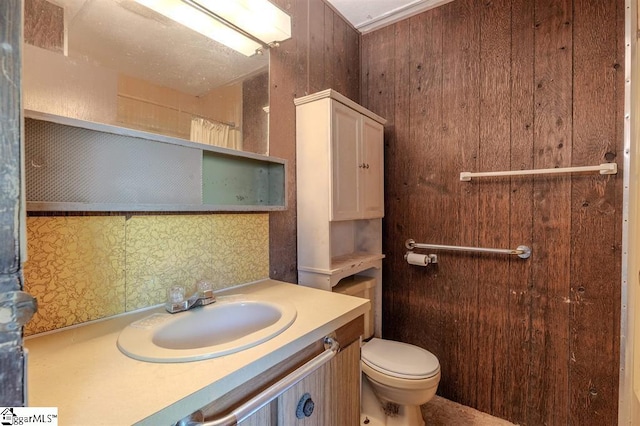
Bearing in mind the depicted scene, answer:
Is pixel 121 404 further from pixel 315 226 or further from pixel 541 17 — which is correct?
pixel 541 17

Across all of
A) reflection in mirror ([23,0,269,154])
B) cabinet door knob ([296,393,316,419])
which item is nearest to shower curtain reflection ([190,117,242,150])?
reflection in mirror ([23,0,269,154])

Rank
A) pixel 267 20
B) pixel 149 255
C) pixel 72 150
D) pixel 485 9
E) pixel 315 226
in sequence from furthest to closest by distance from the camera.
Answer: pixel 485 9
pixel 315 226
pixel 267 20
pixel 149 255
pixel 72 150

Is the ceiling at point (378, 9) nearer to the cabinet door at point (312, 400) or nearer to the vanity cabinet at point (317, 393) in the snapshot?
the vanity cabinet at point (317, 393)

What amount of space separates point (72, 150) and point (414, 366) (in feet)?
5.16

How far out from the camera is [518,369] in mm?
1583

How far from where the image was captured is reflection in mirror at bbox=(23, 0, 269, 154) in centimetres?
81

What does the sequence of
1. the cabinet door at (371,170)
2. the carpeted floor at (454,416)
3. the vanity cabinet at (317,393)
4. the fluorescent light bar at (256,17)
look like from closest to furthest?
the vanity cabinet at (317,393)
the fluorescent light bar at (256,17)
the carpeted floor at (454,416)
the cabinet door at (371,170)

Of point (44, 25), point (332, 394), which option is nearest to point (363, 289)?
point (332, 394)

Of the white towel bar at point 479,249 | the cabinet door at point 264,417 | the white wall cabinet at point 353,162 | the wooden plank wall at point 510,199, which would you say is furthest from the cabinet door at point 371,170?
the cabinet door at point 264,417

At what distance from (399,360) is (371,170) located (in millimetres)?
1056

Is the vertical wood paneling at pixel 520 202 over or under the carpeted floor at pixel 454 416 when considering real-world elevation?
over

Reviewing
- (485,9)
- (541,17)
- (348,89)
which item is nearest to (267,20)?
(348,89)

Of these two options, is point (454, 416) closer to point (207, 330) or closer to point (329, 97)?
point (207, 330)

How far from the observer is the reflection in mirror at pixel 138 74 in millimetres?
814
